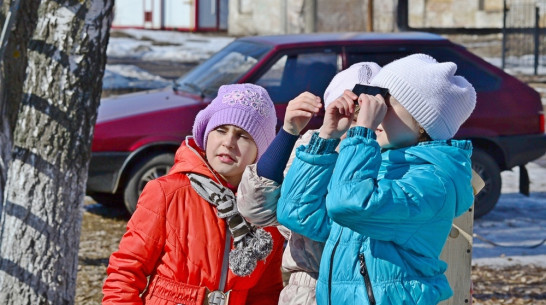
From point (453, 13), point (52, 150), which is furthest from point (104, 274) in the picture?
point (453, 13)

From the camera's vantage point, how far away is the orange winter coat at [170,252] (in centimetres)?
324

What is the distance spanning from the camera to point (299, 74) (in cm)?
877

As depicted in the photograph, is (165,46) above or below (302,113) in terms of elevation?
below

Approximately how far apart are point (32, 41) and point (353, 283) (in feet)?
8.61

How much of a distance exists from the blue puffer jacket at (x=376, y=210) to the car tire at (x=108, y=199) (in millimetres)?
6437

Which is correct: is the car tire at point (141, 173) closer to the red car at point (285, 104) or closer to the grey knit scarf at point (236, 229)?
the red car at point (285, 104)

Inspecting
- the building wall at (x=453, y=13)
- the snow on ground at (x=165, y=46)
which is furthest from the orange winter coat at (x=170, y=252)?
A: the building wall at (x=453, y=13)

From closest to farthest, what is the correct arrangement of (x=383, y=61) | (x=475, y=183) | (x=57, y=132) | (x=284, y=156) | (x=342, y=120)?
(x=342, y=120), (x=284, y=156), (x=475, y=183), (x=57, y=132), (x=383, y=61)

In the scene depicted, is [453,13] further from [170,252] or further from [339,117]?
[339,117]

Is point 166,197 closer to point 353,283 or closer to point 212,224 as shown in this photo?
point 212,224

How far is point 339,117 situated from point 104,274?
4599 mm

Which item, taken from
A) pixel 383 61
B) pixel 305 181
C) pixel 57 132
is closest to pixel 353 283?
pixel 305 181

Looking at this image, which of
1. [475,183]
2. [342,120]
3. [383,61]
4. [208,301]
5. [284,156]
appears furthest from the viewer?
[383,61]

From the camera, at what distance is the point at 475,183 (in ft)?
11.9
